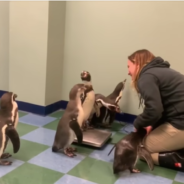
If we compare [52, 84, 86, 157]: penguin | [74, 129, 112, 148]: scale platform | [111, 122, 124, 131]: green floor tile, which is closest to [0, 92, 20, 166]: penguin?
[52, 84, 86, 157]: penguin

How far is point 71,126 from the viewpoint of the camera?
2.15m

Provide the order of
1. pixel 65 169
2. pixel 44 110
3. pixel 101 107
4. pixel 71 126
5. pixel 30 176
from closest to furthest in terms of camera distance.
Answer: pixel 30 176, pixel 65 169, pixel 71 126, pixel 101 107, pixel 44 110

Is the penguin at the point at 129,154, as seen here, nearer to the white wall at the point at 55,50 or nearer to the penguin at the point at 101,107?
the penguin at the point at 101,107

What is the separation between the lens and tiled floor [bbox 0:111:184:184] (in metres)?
1.90

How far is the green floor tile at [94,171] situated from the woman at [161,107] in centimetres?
36

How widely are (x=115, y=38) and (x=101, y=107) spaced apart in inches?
28.9

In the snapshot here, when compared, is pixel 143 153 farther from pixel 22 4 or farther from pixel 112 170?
pixel 22 4

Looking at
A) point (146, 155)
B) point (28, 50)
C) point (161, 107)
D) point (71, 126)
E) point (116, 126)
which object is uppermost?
point (28, 50)

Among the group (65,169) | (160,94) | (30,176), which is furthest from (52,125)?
(160,94)

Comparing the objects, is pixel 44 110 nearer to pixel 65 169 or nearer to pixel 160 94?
pixel 65 169

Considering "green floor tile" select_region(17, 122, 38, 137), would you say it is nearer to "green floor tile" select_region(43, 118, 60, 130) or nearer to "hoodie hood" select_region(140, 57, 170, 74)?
"green floor tile" select_region(43, 118, 60, 130)

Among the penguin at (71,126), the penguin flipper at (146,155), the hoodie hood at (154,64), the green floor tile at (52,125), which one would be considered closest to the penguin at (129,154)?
the penguin flipper at (146,155)

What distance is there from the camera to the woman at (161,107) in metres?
1.96

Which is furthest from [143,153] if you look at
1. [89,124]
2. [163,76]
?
[89,124]
